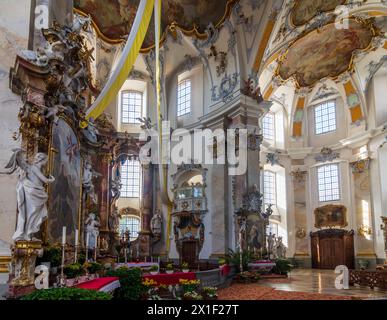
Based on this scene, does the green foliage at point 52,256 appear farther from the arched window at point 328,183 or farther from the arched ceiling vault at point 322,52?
the arched window at point 328,183

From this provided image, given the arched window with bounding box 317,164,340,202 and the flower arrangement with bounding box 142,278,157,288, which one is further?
the arched window with bounding box 317,164,340,202

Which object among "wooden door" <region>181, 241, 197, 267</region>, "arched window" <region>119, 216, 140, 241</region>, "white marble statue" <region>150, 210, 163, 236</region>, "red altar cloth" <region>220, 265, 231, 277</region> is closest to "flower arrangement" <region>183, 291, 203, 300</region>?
"red altar cloth" <region>220, 265, 231, 277</region>

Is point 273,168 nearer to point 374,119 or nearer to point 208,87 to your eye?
point 374,119

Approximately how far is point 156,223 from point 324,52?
15.2 metres

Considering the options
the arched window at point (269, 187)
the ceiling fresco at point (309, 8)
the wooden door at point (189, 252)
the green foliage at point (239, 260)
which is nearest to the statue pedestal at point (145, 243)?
the wooden door at point (189, 252)

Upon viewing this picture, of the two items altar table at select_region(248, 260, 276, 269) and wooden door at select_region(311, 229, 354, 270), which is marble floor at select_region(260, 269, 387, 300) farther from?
wooden door at select_region(311, 229, 354, 270)

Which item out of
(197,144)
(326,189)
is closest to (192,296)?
(197,144)

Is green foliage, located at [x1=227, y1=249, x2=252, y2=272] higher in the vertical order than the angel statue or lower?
lower

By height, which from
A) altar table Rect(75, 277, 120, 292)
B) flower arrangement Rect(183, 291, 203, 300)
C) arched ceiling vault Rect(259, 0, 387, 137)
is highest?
arched ceiling vault Rect(259, 0, 387, 137)

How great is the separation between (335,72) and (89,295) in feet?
86.4

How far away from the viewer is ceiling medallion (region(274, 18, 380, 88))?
75.0 feet

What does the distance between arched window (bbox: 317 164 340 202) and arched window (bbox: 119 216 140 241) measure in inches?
523

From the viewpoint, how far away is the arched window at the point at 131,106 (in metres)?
24.1

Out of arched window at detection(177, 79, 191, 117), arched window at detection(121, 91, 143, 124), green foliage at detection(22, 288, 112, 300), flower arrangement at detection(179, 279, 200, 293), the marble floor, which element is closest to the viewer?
green foliage at detection(22, 288, 112, 300)
